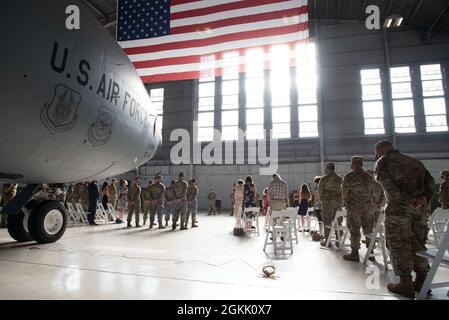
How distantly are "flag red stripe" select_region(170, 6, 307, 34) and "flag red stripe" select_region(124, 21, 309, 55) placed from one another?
270mm

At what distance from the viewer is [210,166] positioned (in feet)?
71.5

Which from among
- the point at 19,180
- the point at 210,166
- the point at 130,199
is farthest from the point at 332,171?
the point at 210,166

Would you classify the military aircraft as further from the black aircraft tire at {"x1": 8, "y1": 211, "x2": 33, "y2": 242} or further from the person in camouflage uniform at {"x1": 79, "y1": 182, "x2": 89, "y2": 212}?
the person in camouflage uniform at {"x1": 79, "y1": 182, "x2": 89, "y2": 212}

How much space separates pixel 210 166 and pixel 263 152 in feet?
14.4

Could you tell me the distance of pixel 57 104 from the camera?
122 inches

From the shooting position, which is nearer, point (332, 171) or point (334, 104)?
point (332, 171)

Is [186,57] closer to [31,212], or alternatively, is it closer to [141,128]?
[141,128]

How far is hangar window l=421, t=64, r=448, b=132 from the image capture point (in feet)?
58.6

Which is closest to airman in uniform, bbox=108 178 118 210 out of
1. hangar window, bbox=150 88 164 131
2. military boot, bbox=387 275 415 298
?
military boot, bbox=387 275 415 298

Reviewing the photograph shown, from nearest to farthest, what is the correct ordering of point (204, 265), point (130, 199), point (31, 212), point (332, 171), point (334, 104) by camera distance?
point (204, 265)
point (31, 212)
point (332, 171)
point (130, 199)
point (334, 104)

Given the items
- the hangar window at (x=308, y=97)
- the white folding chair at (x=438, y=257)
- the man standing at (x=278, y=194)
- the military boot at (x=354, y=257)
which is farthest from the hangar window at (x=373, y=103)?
the white folding chair at (x=438, y=257)

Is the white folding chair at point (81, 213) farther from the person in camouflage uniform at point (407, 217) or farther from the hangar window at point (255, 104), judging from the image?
the hangar window at point (255, 104)

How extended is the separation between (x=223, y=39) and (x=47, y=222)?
5.79 meters

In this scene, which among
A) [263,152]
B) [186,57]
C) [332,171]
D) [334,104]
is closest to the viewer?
[332,171]
